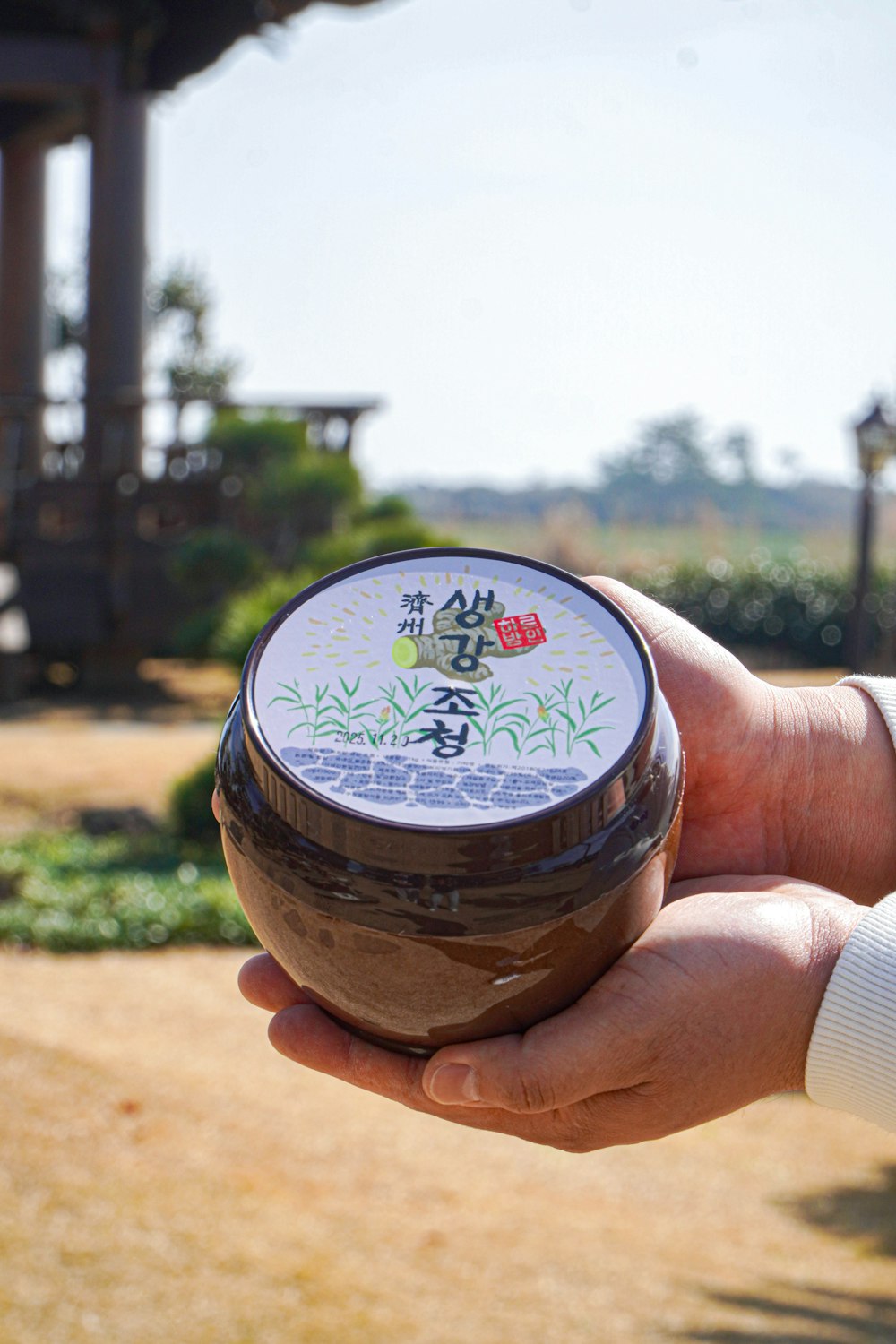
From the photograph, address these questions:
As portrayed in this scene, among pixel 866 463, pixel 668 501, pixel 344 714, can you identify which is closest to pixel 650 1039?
pixel 344 714

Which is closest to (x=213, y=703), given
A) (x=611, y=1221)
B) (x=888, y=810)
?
(x=611, y=1221)

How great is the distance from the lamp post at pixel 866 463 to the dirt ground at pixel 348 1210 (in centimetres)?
560

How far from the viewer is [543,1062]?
1367 millimetres

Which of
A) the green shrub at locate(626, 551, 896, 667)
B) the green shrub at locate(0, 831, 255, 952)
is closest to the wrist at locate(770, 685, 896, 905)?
the green shrub at locate(0, 831, 255, 952)

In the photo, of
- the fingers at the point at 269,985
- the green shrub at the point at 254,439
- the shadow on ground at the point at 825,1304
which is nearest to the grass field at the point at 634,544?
the green shrub at the point at 254,439

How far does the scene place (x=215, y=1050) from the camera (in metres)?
5.82

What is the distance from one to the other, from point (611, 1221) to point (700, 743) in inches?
146

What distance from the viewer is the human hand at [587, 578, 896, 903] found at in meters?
1.80

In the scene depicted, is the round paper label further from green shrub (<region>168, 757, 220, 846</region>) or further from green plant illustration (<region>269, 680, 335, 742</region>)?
green shrub (<region>168, 757, 220, 846</region>)

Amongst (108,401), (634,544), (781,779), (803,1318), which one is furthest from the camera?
(634,544)

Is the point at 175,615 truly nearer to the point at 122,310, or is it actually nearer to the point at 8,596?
the point at 8,596

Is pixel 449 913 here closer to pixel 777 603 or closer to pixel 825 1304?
pixel 825 1304

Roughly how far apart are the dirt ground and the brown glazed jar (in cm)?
301

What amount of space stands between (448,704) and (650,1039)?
415mm
